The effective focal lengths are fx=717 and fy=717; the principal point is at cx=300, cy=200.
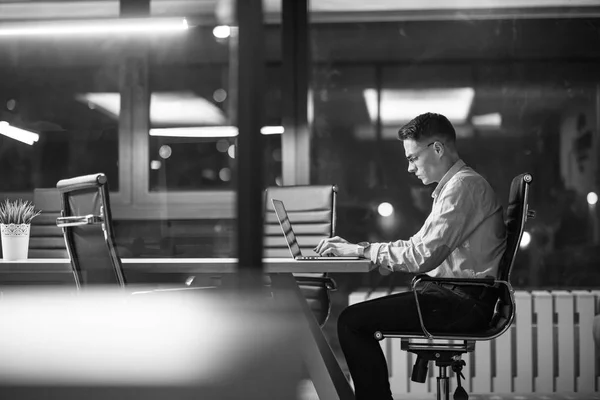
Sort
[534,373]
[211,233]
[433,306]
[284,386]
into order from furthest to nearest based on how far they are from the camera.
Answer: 1. [211,233]
2. [534,373]
3. [433,306]
4. [284,386]

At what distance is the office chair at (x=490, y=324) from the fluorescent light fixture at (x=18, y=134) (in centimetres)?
304

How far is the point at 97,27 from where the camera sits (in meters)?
4.76

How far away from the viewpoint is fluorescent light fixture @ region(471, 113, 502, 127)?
4785 millimetres

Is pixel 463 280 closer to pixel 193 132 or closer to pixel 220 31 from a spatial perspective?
pixel 193 132

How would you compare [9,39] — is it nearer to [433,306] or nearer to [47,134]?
[47,134]

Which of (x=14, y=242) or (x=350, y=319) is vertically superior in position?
(x=14, y=242)

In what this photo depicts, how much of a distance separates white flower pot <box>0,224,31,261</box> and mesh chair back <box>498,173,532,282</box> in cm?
203

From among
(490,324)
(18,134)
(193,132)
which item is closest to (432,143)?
(490,324)

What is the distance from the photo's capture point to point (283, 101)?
15.6ft

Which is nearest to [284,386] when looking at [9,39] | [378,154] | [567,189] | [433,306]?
[433,306]

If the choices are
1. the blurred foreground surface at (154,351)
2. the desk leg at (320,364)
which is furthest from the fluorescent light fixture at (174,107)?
the blurred foreground surface at (154,351)

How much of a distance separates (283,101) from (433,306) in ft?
7.74

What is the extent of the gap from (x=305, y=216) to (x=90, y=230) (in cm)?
152

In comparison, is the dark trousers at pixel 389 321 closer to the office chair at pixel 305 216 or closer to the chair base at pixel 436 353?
the chair base at pixel 436 353
